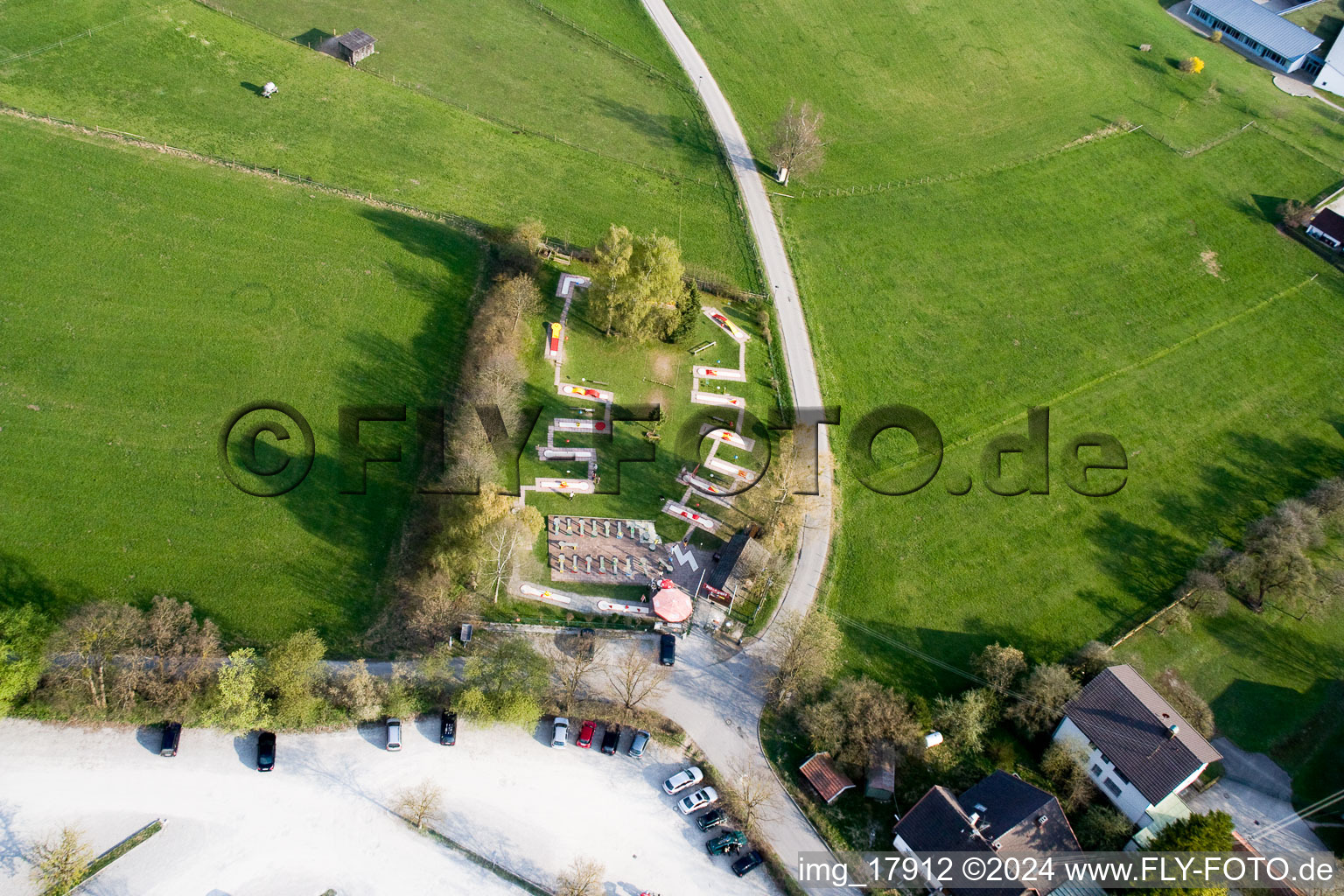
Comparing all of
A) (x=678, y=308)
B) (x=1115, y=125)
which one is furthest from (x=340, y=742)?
(x=1115, y=125)

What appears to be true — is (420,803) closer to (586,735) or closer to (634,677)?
(586,735)

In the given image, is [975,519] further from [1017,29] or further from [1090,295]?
[1017,29]

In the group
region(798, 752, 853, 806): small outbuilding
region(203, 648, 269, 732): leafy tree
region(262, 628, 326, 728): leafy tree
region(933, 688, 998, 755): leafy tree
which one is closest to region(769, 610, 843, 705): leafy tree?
region(798, 752, 853, 806): small outbuilding

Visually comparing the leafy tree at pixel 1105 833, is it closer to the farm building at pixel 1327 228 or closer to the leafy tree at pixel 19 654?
the leafy tree at pixel 19 654

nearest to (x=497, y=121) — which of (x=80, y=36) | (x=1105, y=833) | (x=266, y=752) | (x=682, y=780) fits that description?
(x=80, y=36)

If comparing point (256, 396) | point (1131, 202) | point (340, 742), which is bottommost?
point (340, 742)
